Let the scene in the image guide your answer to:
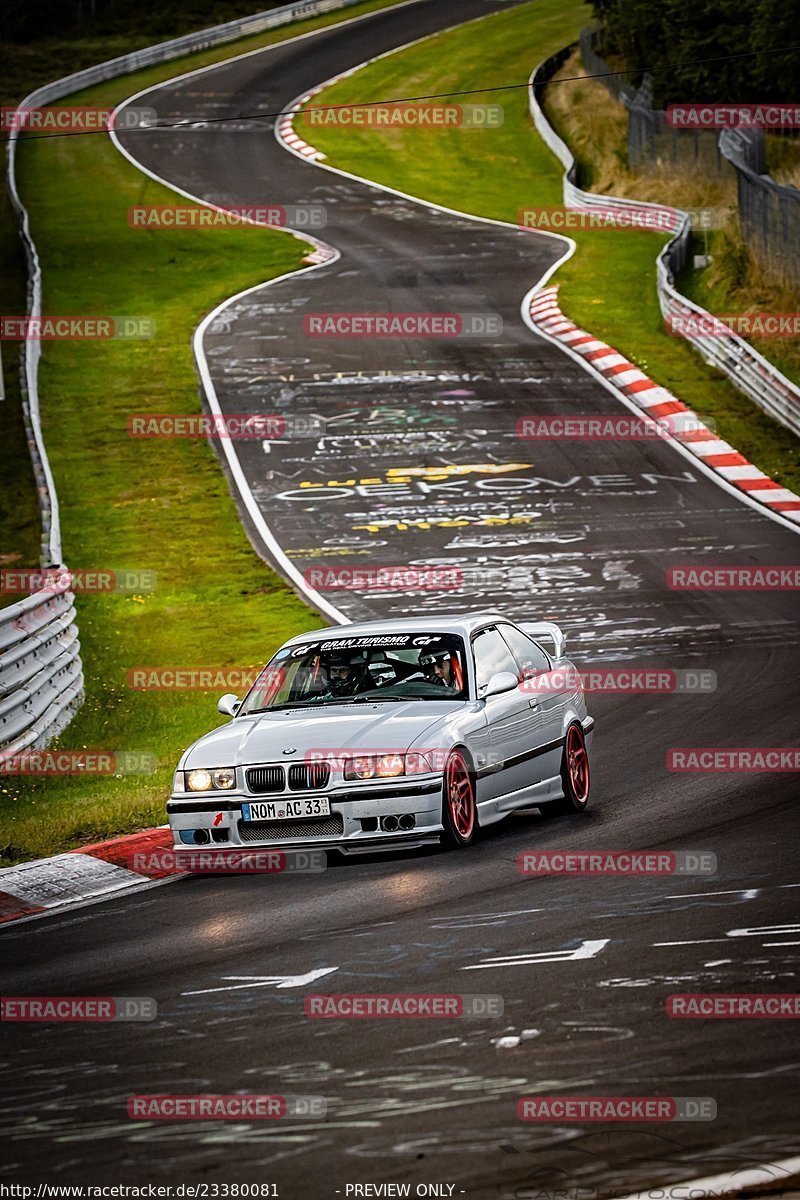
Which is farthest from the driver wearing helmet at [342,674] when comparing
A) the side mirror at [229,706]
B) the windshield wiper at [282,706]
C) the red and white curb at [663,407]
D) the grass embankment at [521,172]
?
the grass embankment at [521,172]

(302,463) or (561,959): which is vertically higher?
(561,959)

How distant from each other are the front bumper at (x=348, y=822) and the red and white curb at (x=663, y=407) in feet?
46.4

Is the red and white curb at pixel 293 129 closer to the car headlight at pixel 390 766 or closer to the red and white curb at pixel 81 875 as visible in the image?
the red and white curb at pixel 81 875

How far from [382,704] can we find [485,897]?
2215mm

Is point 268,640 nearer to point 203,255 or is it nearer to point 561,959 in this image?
point 561,959

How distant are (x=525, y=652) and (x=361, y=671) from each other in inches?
56.0

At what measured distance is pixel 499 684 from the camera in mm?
11000

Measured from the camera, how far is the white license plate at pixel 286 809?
10.2 m

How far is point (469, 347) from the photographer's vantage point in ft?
113

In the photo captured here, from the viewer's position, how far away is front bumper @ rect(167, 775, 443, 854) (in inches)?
399

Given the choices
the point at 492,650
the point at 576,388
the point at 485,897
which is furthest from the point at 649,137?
the point at 485,897

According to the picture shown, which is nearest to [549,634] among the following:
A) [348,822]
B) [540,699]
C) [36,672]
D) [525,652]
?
[525,652]

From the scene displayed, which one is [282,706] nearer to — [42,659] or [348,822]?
[348,822]

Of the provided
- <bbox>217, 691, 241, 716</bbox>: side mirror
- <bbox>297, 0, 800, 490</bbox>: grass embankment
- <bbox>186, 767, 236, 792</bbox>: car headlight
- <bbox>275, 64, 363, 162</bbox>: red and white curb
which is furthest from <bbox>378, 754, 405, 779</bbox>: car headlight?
<bbox>275, 64, 363, 162</bbox>: red and white curb
